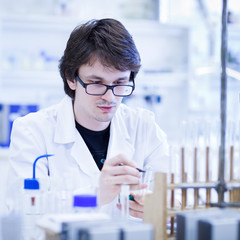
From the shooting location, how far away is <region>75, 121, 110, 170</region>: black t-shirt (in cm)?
219

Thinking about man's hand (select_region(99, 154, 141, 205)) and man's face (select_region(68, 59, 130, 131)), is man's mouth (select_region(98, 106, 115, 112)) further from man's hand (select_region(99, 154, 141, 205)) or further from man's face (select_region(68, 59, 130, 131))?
man's hand (select_region(99, 154, 141, 205))

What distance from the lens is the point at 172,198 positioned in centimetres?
118

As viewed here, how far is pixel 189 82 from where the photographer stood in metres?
4.98

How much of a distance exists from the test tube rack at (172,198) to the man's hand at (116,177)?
189 millimetres

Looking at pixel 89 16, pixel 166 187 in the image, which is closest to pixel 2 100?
pixel 89 16

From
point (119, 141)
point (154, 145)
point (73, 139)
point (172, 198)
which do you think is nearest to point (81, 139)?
point (73, 139)

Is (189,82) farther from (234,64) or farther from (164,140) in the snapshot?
(164,140)

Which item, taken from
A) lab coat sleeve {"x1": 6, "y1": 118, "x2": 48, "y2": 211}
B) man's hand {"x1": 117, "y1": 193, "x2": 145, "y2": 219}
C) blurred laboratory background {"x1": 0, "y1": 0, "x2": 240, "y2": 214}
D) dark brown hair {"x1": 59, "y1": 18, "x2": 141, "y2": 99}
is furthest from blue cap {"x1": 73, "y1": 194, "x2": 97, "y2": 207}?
blurred laboratory background {"x1": 0, "y1": 0, "x2": 240, "y2": 214}

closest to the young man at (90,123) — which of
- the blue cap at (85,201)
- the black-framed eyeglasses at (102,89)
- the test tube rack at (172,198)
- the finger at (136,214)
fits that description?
the black-framed eyeglasses at (102,89)

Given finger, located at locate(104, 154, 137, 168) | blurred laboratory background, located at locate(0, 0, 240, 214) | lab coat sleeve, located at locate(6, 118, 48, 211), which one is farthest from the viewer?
blurred laboratory background, located at locate(0, 0, 240, 214)

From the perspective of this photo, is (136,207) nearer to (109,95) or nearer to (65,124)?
(109,95)

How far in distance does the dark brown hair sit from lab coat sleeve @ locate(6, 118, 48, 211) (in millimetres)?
335

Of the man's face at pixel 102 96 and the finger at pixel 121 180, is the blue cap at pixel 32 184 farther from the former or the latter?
the man's face at pixel 102 96

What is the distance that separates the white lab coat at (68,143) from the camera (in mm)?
1988
